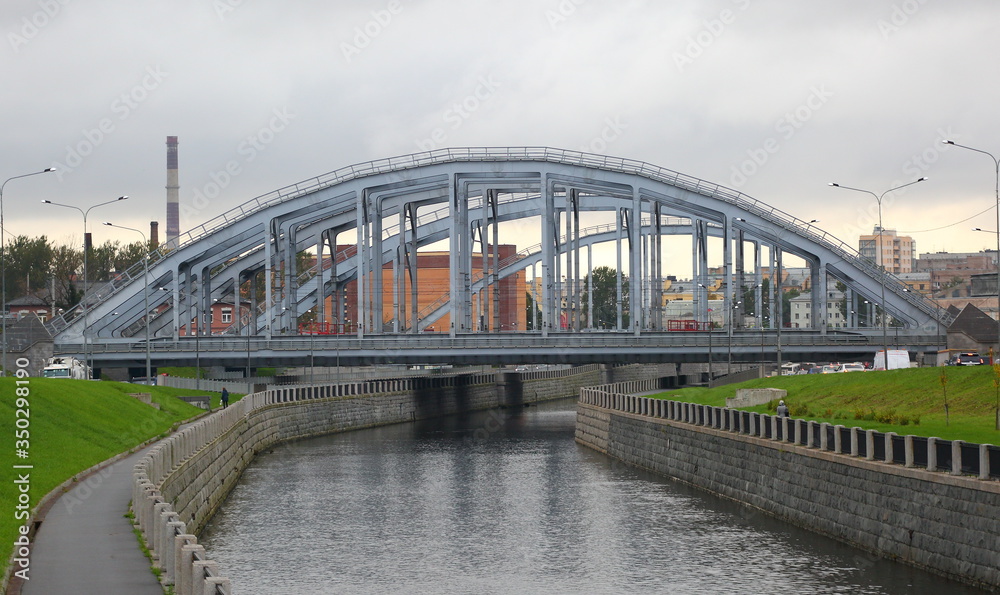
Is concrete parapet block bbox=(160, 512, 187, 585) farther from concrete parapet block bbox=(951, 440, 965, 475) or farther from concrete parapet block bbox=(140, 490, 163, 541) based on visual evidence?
concrete parapet block bbox=(951, 440, 965, 475)

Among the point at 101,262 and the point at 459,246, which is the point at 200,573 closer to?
the point at 459,246

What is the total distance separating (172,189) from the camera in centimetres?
17350

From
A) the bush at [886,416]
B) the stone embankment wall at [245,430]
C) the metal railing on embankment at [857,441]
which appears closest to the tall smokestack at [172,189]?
the stone embankment wall at [245,430]

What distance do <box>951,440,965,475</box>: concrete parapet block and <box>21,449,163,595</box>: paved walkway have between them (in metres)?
18.3

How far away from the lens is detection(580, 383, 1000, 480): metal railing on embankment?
31.2 m

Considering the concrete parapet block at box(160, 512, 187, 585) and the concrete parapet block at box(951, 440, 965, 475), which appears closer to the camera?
the concrete parapet block at box(160, 512, 187, 585)

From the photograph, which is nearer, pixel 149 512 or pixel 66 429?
pixel 149 512

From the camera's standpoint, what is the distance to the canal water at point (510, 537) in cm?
3597

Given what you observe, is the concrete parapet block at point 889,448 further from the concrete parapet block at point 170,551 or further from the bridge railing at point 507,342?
the bridge railing at point 507,342

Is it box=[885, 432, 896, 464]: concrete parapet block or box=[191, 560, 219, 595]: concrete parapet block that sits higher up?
box=[885, 432, 896, 464]: concrete parapet block

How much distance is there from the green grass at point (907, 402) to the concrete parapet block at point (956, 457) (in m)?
3.99

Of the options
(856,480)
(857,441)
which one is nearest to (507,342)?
(857,441)

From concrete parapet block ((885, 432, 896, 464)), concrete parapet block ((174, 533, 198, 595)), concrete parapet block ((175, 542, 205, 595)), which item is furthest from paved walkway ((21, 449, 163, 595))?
concrete parapet block ((885, 432, 896, 464))

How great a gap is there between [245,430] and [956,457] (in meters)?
45.5
